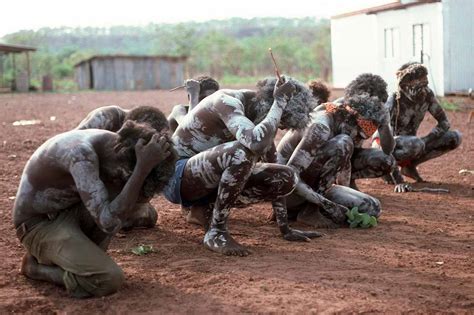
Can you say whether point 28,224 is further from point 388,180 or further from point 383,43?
point 383,43

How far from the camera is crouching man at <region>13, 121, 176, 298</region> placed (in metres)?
3.62

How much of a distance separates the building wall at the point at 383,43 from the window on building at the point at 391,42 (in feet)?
0.10

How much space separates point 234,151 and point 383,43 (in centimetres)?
1887

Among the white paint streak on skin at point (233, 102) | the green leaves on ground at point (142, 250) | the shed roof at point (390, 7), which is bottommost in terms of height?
the green leaves on ground at point (142, 250)

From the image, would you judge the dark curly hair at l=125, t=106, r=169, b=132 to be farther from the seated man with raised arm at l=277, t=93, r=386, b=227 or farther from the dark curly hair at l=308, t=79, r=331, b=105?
the dark curly hair at l=308, t=79, r=331, b=105

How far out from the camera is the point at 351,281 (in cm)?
385

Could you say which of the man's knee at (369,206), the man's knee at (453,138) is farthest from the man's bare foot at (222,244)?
the man's knee at (453,138)

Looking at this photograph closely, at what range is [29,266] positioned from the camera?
159 inches

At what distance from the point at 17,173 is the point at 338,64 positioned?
20919 mm

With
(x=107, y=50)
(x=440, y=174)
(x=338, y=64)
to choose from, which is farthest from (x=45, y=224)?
(x=107, y=50)

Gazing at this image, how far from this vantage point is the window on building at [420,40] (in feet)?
63.9

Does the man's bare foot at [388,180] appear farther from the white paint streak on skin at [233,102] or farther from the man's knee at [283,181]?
the white paint streak on skin at [233,102]

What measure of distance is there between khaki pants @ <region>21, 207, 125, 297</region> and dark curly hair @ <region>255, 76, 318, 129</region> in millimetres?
1393

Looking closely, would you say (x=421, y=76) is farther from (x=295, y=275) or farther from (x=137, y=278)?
(x=137, y=278)
